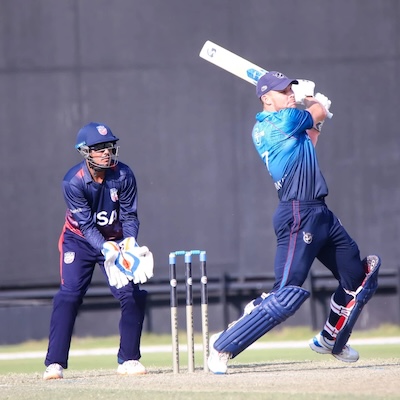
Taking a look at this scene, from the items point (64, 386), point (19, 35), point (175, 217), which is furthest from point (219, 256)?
point (64, 386)

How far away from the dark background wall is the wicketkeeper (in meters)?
4.07

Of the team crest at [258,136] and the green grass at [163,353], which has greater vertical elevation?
the team crest at [258,136]

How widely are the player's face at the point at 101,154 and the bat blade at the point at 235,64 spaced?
3.06 ft

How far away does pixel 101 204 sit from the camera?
21.1ft

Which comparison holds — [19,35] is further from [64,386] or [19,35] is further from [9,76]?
[64,386]

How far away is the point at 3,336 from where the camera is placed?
1071 centimetres

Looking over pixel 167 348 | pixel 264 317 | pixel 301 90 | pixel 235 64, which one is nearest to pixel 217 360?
pixel 264 317

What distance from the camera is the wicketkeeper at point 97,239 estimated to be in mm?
6312

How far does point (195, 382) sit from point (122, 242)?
1060 mm

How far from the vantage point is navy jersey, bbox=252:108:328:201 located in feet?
19.3

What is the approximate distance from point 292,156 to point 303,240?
471 millimetres

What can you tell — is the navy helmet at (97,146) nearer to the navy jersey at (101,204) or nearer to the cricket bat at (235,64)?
the navy jersey at (101,204)

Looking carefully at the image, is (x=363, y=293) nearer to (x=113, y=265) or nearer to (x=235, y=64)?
(x=113, y=265)

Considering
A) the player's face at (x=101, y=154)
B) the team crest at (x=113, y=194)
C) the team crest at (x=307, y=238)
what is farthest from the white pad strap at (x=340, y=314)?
the player's face at (x=101, y=154)
